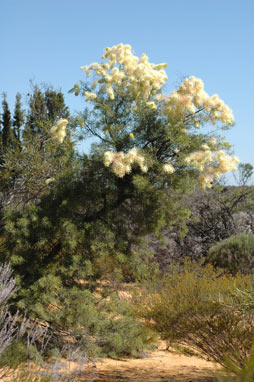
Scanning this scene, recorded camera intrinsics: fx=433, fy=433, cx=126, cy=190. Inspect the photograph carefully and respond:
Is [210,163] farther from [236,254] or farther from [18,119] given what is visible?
[18,119]

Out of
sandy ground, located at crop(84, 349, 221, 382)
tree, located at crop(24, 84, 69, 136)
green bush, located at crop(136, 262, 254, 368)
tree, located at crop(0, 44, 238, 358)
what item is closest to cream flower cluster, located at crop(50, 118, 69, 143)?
tree, located at crop(0, 44, 238, 358)

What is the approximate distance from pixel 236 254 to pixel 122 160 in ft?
17.7

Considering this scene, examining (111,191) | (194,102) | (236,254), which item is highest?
(194,102)

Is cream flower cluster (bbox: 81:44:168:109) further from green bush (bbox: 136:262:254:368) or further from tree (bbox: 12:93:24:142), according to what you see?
tree (bbox: 12:93:24:142)

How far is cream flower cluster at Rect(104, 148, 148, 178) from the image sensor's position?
4.60 m

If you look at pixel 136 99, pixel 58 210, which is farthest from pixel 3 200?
pixel 136 99

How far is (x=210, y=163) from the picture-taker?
478 cm

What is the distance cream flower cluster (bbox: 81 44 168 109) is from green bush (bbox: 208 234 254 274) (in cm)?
498

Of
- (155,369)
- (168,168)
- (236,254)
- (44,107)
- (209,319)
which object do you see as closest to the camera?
(209,319)

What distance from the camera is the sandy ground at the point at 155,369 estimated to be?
4.56 m

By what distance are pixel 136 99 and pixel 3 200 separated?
18.9 ft

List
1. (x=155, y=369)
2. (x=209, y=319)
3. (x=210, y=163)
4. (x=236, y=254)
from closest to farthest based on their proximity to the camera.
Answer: (x=209, y=319)
(x=210, y=163)
(x=155, y=369)
(x=236, y=254)

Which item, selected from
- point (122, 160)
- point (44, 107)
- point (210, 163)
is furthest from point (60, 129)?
point (44, 107)

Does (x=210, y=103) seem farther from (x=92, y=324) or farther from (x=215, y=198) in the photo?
(x=215, y=198)
